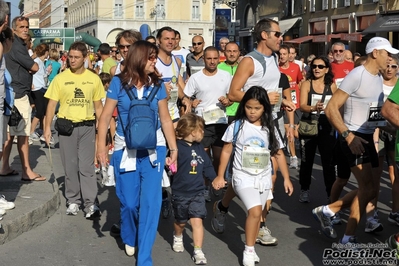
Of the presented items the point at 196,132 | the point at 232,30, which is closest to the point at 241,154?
the point at 196,132

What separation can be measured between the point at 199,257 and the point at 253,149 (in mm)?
1047

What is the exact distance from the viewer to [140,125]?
5.84m

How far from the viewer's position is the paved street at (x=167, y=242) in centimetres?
641

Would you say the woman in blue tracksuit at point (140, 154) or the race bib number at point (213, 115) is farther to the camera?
the race bib number at point (213, 115)

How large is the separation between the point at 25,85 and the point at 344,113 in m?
4.61

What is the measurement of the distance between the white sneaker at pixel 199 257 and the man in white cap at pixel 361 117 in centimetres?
132

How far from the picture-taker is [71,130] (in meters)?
8.15

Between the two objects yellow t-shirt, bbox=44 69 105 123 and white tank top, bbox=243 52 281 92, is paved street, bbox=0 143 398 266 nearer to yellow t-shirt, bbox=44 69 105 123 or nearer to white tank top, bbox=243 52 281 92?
yellow t-shirt, bbox=44 69 105 123

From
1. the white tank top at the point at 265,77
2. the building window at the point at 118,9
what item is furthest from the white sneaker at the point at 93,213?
the building window at the point at 118,9

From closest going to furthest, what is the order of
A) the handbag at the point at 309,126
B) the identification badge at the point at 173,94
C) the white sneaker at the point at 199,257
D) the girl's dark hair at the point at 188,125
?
the white sneaker at the point at 199,257 → the girl's dark hair at the point at 188,125 → the identification badge at the point at 173,94 → the handbag at the point at 309,126

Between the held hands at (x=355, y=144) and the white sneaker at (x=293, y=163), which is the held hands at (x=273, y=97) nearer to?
the held hands at (x=355, y=144)

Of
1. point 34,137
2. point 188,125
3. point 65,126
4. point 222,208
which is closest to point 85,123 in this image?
point 65,126

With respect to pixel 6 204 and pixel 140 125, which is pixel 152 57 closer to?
pixel 140 125

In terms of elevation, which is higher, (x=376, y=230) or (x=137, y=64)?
(x=137, y=64)
